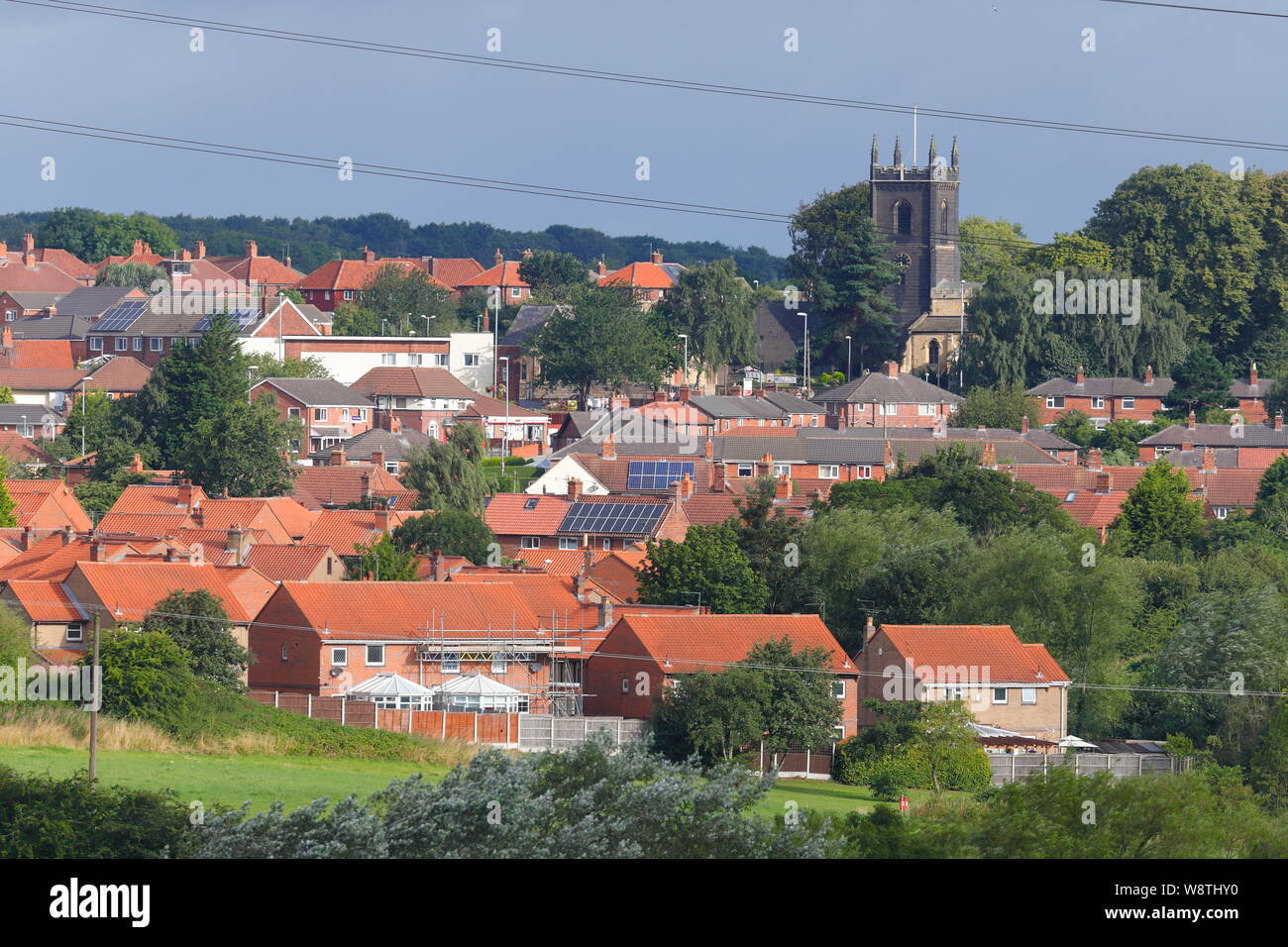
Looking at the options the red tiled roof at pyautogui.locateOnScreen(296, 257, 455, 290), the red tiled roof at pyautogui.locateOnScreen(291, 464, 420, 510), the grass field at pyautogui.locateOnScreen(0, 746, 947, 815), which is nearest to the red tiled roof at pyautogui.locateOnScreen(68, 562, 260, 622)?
the grass field at pyautogui.locateOnScreen(0, 746, 947, 815)

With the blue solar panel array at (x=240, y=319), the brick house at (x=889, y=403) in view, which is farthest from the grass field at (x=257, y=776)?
the blue solar panel array at (x=240, y=319)

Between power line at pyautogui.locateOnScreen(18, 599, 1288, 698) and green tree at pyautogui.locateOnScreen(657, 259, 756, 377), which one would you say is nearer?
power line at pyautogui.locateOnScreen(18, 599, 1288, 698)

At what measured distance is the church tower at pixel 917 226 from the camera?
11625 cm

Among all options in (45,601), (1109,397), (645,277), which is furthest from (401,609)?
(645,277)

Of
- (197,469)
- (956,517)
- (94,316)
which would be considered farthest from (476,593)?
(94,316)

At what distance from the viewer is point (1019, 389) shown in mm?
95688

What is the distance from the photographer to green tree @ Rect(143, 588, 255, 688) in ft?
138

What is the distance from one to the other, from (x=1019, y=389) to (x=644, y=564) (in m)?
46.2

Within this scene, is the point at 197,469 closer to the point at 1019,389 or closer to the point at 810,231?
the point at 1019,389

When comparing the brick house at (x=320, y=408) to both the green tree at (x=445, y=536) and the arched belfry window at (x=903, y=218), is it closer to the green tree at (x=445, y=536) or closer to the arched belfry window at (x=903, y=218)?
the green tree at (x=445, y=536)

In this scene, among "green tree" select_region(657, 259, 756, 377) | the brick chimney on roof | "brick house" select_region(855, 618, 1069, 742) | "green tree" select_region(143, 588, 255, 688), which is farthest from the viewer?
"green tree" select_region(657, 259, 756, 377)

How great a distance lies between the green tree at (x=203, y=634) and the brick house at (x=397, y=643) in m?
1.33

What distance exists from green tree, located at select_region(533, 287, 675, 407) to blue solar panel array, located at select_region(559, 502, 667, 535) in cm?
3316

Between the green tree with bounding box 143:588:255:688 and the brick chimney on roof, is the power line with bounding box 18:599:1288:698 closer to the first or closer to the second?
the green tree with bounding box 143:588:255:688
